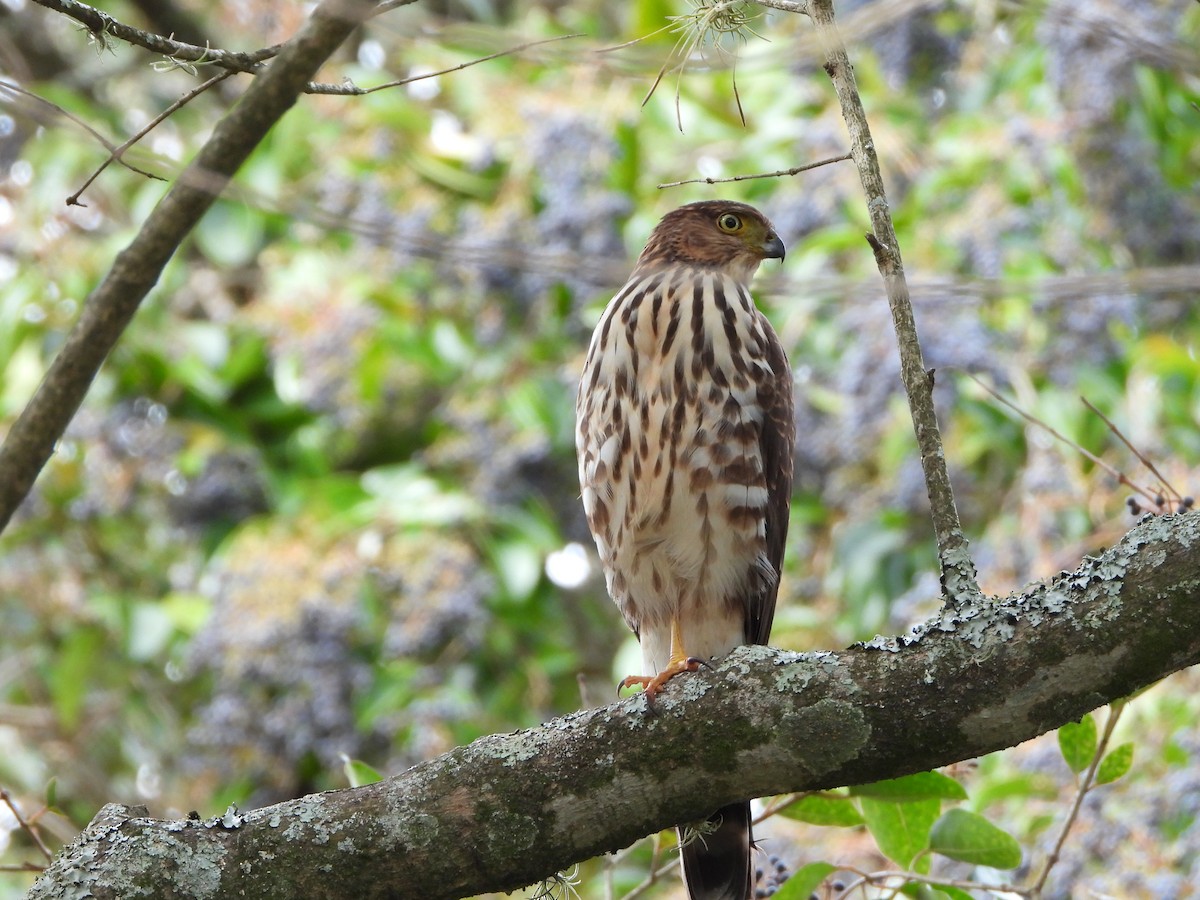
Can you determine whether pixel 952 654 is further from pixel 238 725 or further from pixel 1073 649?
pixel 238 725

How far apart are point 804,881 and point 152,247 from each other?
5.65 feet

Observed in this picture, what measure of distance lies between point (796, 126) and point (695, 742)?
4.13 m

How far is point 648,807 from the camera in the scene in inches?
88.8

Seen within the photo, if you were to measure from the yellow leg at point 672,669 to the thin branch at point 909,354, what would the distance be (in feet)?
1.67

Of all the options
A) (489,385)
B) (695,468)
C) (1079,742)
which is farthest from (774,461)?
(489,385)

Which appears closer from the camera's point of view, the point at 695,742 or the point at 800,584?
the point at 695,742

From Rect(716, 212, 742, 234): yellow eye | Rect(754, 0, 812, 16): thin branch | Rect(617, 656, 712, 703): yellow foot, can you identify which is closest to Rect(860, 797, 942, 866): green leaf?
Rect(617, 656, 712, 703): yellow foot

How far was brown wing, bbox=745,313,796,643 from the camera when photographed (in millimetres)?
3543

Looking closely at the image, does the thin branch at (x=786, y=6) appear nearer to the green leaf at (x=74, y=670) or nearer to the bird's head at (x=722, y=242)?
the bird's head at (x=722, y=242)

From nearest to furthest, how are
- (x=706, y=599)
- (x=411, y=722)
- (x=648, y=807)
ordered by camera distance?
(x=648, y=807) → (x=706, y=599) → (x=411, y=722)

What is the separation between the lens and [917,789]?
2742mm

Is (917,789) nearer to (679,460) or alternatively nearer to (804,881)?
(804,881)

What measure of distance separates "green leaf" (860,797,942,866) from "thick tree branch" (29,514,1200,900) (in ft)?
2.21

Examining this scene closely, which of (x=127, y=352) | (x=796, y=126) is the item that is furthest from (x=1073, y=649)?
(x=127, y=352)
